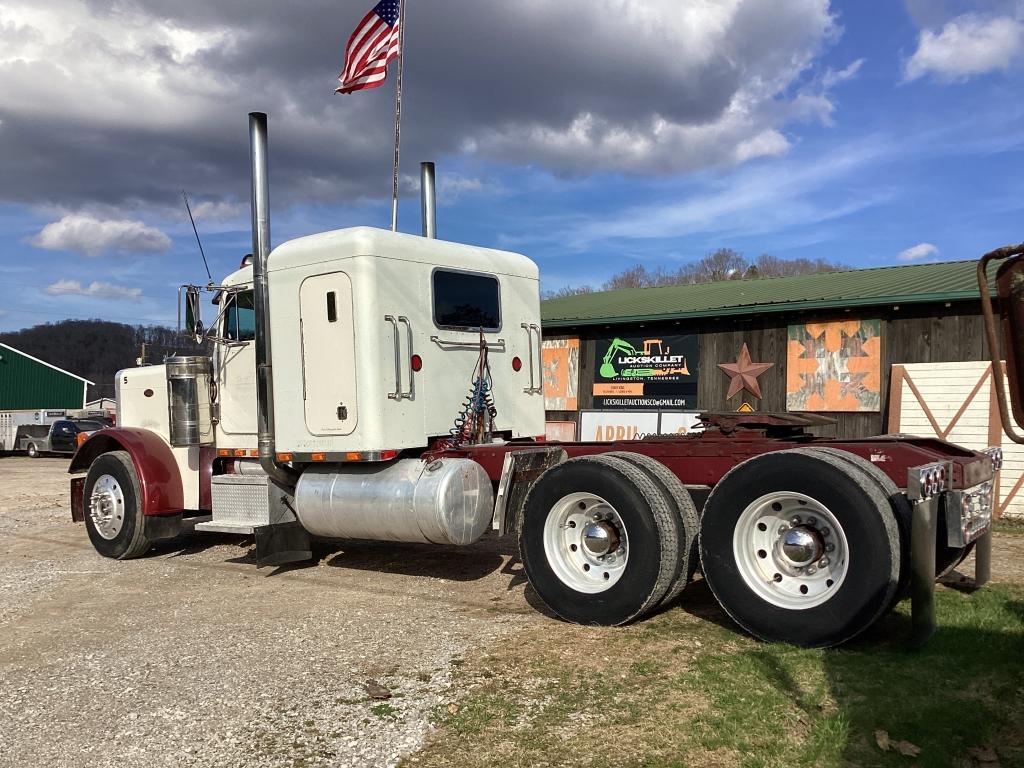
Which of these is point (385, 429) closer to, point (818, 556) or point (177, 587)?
point (177, 587)

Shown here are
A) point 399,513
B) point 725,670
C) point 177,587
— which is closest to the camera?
point 725,670

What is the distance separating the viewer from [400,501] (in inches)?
279

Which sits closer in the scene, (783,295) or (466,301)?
(466,301)

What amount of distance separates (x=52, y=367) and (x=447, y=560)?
4317 centimetres

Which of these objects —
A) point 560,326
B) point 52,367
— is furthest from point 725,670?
point 52,367

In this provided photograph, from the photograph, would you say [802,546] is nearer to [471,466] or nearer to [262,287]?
[471,466]

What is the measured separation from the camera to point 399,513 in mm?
7078

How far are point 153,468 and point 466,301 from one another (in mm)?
3788

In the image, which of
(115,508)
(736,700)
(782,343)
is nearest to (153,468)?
(115,508)

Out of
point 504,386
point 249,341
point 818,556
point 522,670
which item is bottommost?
point 522,670

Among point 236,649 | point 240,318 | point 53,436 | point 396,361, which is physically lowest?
point 236,649

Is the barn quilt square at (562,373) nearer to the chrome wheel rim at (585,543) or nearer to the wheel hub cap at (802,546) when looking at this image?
the chrome wheel rim at (585,543)

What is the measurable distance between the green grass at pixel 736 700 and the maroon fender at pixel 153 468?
4.95 m

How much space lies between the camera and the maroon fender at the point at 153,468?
8.83 meters
